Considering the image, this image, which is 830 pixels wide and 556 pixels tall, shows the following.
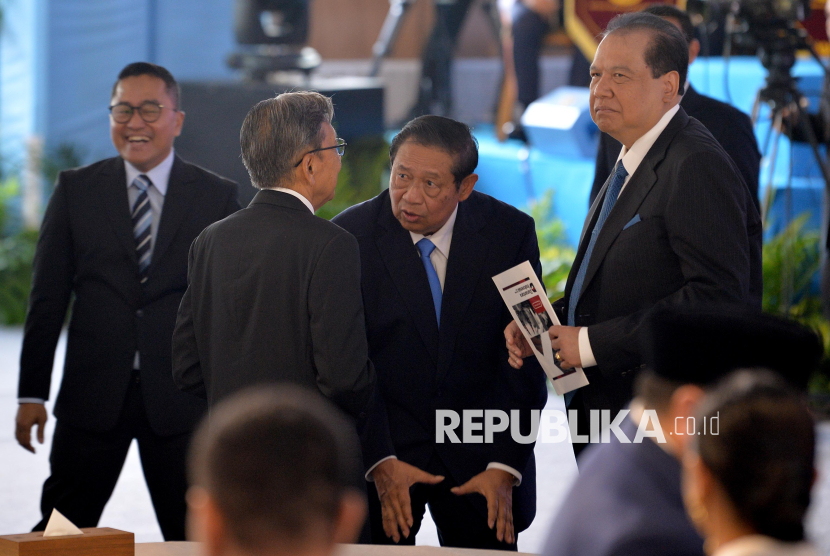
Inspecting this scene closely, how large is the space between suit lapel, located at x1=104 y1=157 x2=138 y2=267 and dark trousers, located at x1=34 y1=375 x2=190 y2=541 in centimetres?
38

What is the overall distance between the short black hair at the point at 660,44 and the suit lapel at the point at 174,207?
1.27 meters

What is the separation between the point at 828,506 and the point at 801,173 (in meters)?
2.34

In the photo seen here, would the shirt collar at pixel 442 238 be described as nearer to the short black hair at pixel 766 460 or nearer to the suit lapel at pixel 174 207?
the suit lapel at pixel 174 207

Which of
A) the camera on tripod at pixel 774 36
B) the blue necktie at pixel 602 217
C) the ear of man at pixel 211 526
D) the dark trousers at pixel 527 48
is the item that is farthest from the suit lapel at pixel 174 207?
the dark trousers at pixel 527 48

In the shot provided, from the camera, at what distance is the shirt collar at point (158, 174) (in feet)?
9.50

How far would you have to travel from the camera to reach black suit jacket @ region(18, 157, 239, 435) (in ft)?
9.08

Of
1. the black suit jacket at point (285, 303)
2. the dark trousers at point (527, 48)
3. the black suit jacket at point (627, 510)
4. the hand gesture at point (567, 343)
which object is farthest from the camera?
the dark trousers at point (527, 48)

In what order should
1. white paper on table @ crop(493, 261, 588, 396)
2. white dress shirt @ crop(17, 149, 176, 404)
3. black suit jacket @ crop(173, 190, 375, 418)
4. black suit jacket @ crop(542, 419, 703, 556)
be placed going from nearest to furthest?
black suit jacket @ crop(542, 419, 703, 556) < black suit jacket @ crop(173, 190, 375, 418) < white paper on table @ crop(493, 261, 588, 396) < white dress shirt @ crop(17, 149, 176, 404)

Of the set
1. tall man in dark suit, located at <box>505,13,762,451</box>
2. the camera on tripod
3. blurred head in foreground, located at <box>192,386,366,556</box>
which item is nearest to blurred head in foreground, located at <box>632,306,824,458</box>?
blurred head in foreground, located at <box>192,386,366,556</box>

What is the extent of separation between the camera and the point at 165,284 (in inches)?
110

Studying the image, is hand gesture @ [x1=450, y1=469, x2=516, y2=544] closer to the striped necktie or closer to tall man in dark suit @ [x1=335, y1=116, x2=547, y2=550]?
tall man in dark suit @ [x1=335, y1=116, x2=547, y2=550]

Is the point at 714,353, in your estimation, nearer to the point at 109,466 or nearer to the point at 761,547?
the point at 761,547

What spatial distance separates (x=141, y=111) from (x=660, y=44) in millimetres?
1478

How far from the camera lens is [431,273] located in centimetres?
248
